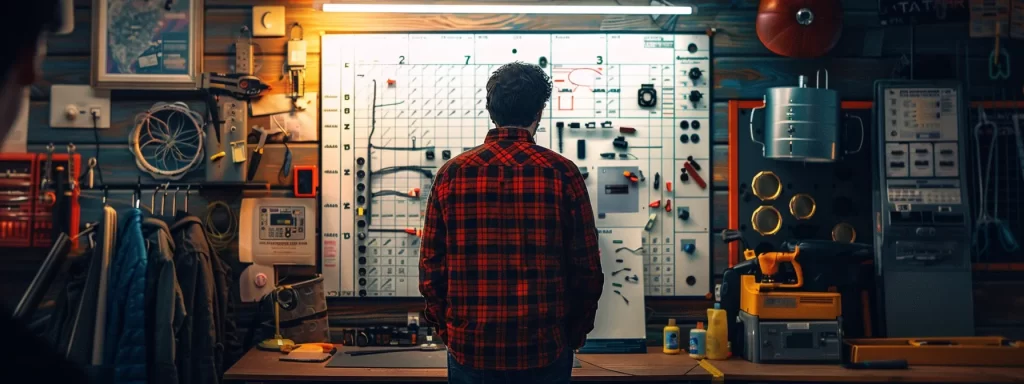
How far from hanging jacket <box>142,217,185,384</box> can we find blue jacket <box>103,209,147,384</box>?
0.05m

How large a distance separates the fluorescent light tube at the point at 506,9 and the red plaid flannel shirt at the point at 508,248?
3.55 ft

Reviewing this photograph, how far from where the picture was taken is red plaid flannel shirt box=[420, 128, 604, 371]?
7.79 feet

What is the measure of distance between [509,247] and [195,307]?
5.33 ft

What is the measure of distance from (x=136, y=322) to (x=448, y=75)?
1624 mm

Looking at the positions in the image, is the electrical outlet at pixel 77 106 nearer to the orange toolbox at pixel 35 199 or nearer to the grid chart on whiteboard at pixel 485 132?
the orange toolbox at pixel 35 199

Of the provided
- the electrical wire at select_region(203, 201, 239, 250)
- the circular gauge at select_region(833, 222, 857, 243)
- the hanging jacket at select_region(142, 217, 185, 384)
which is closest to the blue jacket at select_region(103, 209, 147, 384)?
the hanging jacket at select_region(142, 217, 185, 384)

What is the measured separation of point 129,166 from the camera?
12.5 ft

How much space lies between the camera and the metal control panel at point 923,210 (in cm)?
358

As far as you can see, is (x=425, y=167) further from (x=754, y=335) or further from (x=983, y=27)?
(x=983, y=27)

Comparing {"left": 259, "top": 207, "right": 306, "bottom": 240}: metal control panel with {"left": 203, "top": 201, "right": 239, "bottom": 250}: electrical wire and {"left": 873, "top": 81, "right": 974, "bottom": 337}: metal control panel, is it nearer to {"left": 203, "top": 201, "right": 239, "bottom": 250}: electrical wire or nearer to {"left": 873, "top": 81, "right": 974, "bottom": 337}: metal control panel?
{"left": 203, "top": 201, "right": 239, "bottom": 250}: electrical wire

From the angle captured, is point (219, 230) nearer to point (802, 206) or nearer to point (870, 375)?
point (802, 206)

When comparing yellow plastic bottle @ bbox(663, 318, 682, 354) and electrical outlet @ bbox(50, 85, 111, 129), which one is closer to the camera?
yellow plastic bottle @ bbox(663, 318, 682, 354)

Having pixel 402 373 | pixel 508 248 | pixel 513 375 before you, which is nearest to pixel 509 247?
pixel 508 248

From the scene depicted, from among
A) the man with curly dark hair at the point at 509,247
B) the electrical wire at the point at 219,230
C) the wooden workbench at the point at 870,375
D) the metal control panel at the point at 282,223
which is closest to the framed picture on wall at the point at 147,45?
the electrical wire at the point at 219,230
